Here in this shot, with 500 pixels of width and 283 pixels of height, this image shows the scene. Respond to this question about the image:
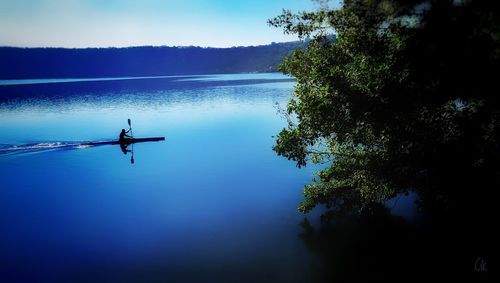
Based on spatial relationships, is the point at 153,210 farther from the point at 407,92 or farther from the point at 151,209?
the point at 407,92

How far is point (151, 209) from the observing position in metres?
39.3

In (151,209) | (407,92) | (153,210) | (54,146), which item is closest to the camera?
(407,92)

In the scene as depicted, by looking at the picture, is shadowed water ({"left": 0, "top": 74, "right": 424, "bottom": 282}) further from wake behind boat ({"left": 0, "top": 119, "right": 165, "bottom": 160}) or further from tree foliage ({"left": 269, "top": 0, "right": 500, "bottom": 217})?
tree foliage ({"left": 269, "top": 0, "right": 500, "bottom": 217})

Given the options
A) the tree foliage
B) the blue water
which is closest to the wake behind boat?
the blue water

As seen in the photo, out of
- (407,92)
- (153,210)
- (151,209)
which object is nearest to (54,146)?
(151,209)

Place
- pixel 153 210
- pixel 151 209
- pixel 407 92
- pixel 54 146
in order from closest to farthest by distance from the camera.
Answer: pixel 407 92 < pixel 153 210 < pixel 151 209 < pixel 54 146

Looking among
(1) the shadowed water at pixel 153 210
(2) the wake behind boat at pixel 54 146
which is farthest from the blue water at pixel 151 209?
(2) the wake behind boat at pixel 54 146

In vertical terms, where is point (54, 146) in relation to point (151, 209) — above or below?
above

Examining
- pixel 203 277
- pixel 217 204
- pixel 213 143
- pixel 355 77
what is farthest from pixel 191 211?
pixel 213 143

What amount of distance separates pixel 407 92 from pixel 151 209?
1161 inches

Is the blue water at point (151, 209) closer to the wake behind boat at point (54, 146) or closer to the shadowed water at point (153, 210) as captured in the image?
the shadowed water at point (153, 210)

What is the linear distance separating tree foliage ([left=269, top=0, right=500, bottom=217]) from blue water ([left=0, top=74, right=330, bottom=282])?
412 inches

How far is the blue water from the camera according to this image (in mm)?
27094

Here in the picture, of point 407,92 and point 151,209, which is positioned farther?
point 151,209
